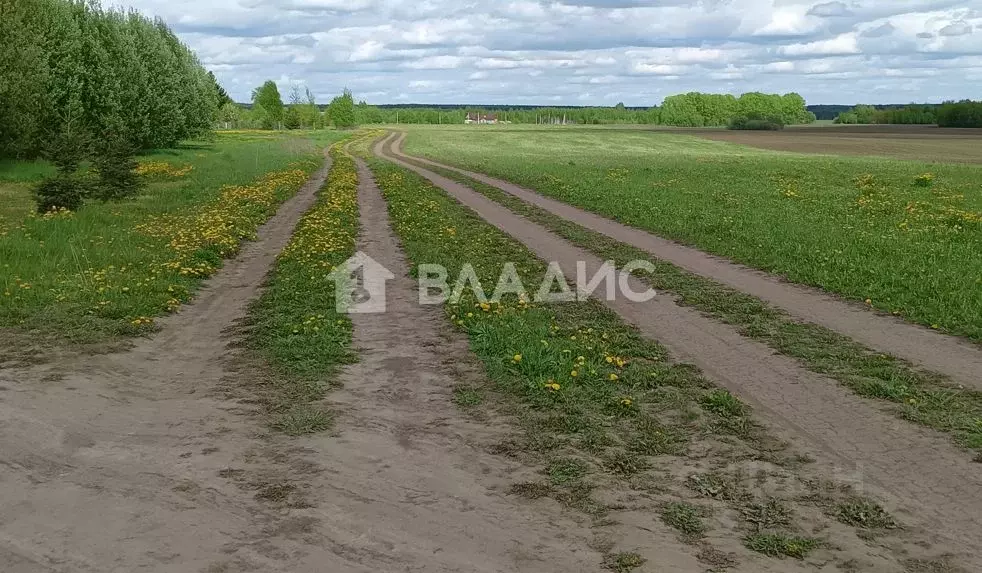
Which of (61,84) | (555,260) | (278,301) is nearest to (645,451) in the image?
(278,301)

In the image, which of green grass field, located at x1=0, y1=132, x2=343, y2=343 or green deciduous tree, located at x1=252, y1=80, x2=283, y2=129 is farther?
green deciduous tree, located at x1=252, y1=80, x2=283, y2=129

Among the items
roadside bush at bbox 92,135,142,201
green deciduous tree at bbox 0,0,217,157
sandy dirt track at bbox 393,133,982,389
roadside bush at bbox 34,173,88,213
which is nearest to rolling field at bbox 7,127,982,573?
sandy dirt track at bbox 393,133,982,389

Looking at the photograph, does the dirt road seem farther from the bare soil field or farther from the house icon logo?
the bare soil field

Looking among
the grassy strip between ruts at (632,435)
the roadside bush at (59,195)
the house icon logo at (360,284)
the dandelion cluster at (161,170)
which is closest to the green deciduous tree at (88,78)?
the dandelion cluster at (161,170)

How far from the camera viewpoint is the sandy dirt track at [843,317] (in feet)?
26.6

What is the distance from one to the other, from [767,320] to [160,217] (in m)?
15.3

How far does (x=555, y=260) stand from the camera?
47.4 feet

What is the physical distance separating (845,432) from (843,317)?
13.4 feet

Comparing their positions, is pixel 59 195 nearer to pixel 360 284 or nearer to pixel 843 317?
pixel 360 284

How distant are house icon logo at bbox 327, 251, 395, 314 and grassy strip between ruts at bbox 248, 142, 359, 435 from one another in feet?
0.47

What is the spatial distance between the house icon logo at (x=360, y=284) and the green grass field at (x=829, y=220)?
6395 mm

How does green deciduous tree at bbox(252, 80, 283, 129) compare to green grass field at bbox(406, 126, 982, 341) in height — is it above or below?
above

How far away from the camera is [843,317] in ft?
32.6

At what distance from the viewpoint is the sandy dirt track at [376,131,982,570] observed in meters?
5.02
